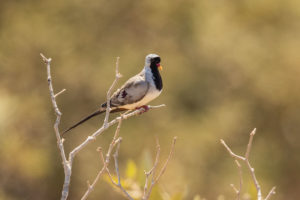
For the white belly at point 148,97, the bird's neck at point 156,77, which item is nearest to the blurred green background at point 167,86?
the bird's neck at point 156,77

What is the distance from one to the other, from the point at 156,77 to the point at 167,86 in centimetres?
730

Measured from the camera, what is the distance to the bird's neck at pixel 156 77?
16.8 feet

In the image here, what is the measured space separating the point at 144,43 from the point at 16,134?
3581 mm

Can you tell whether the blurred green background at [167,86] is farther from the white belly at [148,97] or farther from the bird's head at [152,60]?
the white belly at [148,97]

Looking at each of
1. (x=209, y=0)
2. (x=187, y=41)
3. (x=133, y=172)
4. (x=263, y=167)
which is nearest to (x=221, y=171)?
(x=263, y=167)

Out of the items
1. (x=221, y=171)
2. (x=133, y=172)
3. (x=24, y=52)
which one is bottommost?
(x=221, y=171)

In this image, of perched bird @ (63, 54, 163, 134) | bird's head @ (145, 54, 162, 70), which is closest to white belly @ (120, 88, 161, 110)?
perched bird @ (63, 54, 163, 134)

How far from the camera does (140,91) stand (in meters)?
5.11

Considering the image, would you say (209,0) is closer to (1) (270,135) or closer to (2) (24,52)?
(1) (270,135)

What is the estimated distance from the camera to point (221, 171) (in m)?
12.6

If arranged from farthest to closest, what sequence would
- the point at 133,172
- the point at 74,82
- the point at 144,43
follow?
the point at 144,43 → the point at 74,82 → the point at 133,172

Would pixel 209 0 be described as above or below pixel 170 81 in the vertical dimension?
above

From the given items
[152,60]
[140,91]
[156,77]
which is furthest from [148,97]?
[152,60]

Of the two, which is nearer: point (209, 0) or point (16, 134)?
point (16, 134)
